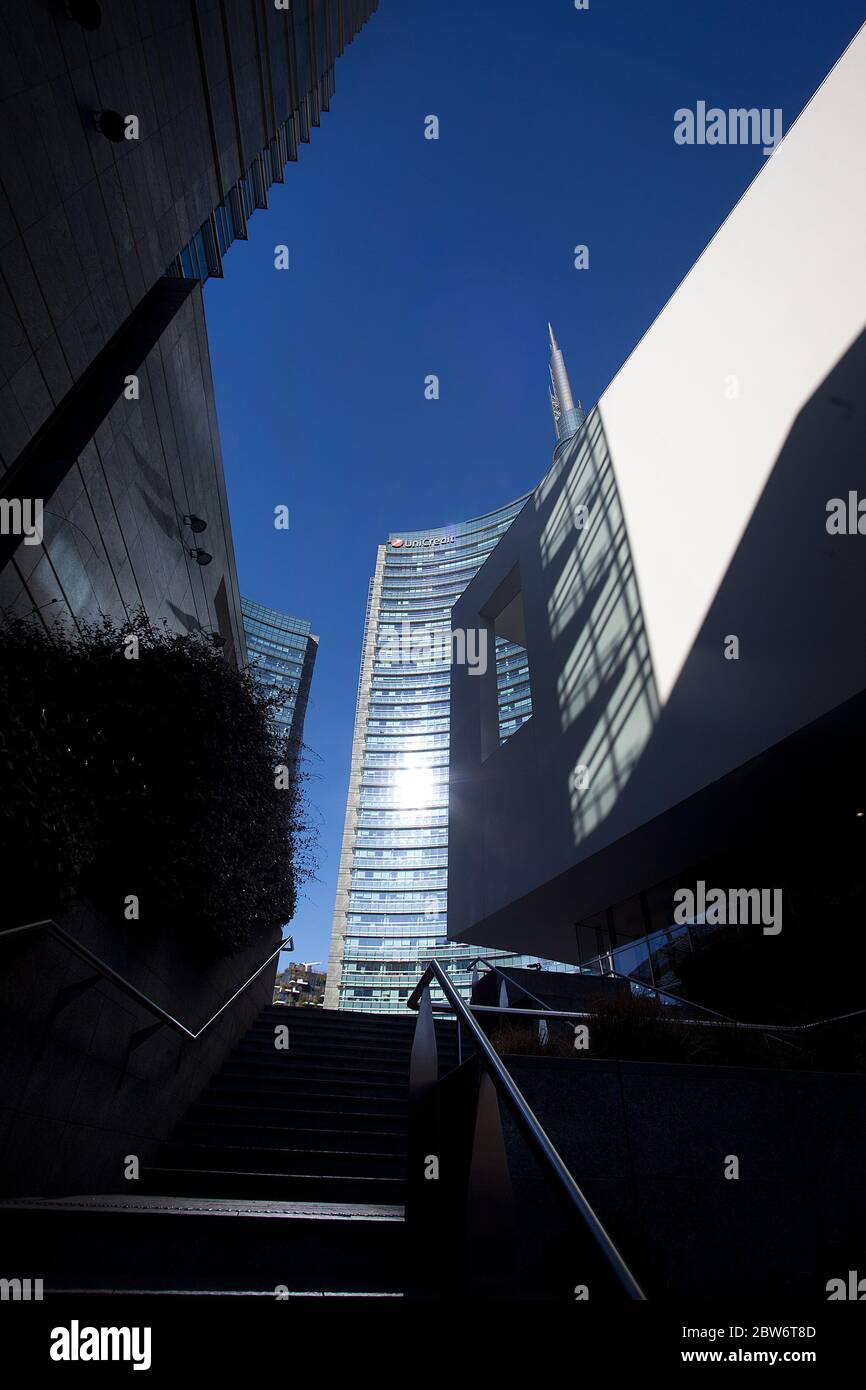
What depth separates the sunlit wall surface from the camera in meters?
73.4

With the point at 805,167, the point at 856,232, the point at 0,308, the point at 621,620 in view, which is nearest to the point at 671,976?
the point at 621,620

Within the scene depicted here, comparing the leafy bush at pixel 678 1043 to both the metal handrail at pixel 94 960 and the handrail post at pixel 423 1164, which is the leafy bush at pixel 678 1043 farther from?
the metal handrail at pixel 94 960

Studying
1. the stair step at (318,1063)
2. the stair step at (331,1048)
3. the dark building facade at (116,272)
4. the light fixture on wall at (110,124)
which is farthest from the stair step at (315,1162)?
the light fixture on wall at (110,124)

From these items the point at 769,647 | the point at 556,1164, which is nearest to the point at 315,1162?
the point at 556,1164

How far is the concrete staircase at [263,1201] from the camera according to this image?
2.59 meters

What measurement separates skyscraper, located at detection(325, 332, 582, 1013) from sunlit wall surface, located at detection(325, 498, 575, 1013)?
0.15 meters

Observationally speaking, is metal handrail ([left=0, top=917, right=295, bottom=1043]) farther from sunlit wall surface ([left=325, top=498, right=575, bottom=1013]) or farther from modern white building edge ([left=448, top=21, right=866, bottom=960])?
sunlit wall surface ([left=325, top=498, right=575, bottom=1013])

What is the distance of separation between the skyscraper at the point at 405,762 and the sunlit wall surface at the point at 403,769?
0.15 meters

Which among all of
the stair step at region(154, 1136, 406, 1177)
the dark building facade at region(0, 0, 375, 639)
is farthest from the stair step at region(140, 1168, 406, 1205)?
the dark building facade at region(0, 0, 375, 639)

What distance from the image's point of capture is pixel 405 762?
8744 centimetres

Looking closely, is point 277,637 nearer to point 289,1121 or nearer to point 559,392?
point 559,392

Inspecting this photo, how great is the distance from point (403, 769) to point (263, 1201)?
83290 millimetres
